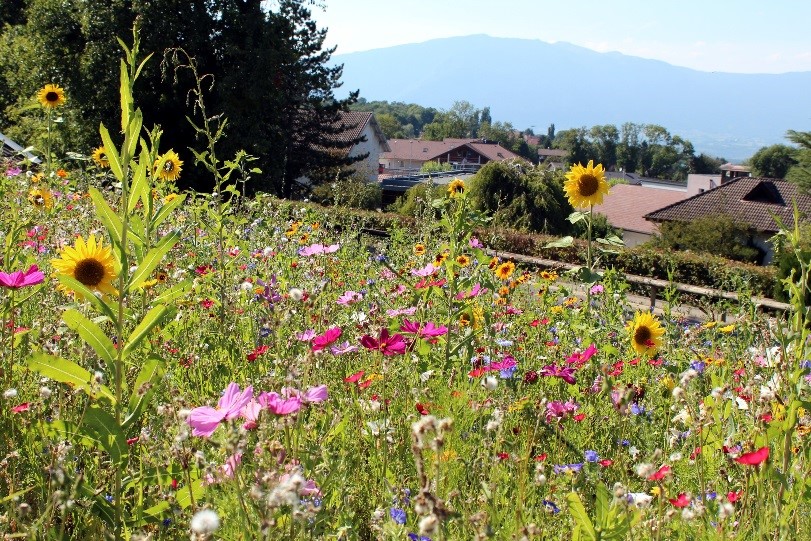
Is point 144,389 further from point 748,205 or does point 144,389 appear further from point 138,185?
point 748,205

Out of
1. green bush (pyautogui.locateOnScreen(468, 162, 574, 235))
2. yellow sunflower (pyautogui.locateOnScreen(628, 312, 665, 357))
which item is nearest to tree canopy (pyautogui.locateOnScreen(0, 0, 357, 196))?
green bush (pyautogui.locateOnScreen(468, 162, 574, 235))

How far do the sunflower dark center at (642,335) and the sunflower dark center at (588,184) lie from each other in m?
1.04

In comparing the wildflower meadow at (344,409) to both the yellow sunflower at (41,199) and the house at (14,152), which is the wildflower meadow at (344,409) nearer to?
the yellow sunflower at (41,199)

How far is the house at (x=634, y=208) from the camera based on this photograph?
4325cm

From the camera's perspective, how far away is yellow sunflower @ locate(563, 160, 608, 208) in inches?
149

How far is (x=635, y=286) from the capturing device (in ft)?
47.0

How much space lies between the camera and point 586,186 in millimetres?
3801

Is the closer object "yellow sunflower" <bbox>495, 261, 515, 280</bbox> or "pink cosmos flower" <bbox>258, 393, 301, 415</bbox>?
"pink cosmos flower" <bbox>258, 393, 301, 415</bbox>

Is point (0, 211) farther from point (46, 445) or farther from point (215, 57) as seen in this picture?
point (215, 57)

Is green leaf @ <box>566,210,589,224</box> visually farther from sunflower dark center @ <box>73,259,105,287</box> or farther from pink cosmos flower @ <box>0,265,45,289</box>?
pink cosmos flower @ <box>0,265,45,289</box>

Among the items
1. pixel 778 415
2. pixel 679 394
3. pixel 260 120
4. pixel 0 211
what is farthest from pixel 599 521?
pixel 260 120

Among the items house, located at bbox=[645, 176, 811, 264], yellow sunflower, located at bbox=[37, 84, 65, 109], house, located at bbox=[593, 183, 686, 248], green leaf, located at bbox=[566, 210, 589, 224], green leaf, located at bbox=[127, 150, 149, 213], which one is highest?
yellow sunflower, located at bbox=[37, 84, 65, 109]

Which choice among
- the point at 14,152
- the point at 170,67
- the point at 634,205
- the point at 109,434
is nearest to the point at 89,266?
the point at 109,434

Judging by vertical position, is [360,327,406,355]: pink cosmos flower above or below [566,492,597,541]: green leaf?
above
